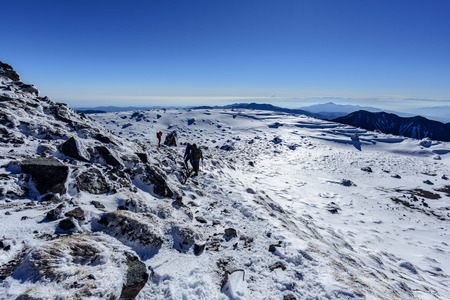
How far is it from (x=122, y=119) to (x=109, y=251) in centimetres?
5867

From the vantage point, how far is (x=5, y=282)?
293cm

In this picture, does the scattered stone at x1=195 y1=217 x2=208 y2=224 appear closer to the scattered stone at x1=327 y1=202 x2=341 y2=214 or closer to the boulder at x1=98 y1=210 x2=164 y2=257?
the boulder at x1=98 y1=210 x2=164 y2=257

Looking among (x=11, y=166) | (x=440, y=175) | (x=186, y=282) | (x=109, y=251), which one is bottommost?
(x=440, y=175)

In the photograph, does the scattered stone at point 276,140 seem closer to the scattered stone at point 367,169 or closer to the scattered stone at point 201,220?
the scattered stone at point 367,169

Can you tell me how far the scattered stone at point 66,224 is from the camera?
4.41 metres

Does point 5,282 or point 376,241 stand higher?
point 5,282

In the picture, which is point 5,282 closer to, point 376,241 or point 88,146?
point 88,146

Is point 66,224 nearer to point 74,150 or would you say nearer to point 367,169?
point 74,150

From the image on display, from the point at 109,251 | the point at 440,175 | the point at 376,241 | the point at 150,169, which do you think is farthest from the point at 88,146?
the point at 440,175

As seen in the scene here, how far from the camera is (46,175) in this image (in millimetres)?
5812

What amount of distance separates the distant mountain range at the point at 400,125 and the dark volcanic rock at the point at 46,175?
14374cm

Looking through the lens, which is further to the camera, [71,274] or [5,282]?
[71,274]

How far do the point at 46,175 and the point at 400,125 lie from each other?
18290 centimetres

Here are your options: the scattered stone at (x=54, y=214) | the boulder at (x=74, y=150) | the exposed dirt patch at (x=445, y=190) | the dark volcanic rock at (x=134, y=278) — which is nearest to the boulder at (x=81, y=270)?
the dark volcanic rock at (x=134, y=278)
